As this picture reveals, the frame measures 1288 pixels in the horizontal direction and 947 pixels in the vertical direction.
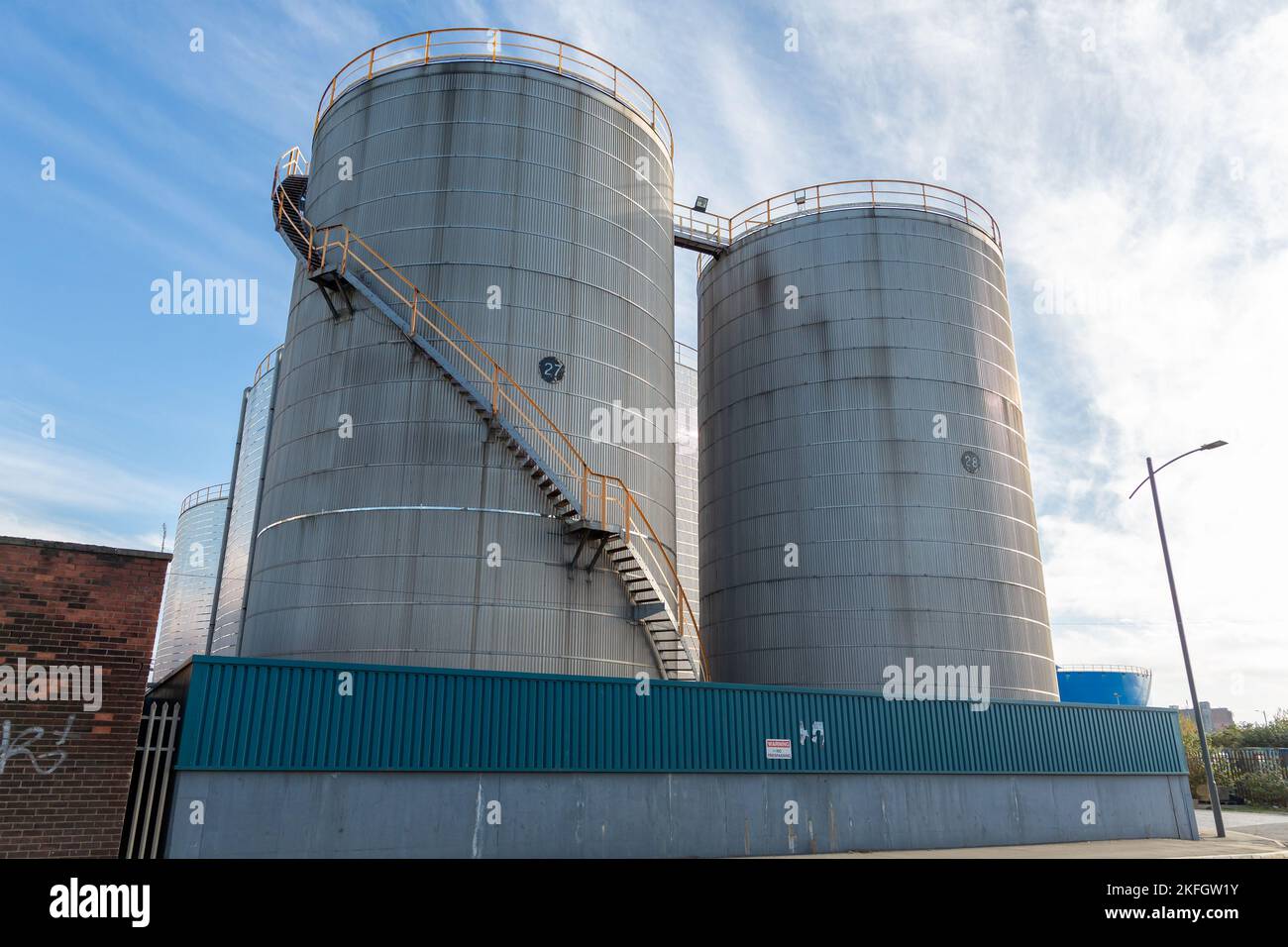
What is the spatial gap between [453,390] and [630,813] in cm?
857

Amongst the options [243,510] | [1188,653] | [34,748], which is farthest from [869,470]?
[243,510]

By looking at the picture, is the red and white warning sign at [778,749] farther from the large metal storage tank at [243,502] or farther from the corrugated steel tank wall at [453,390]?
the large metal storage tank at [243,502]

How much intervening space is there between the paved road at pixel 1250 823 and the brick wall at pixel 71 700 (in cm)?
2375

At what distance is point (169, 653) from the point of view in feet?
131

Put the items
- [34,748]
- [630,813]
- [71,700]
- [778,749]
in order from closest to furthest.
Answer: [34,748], [71,700], [630,813], [778,749]

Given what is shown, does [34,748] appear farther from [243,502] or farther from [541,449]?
[243,502]

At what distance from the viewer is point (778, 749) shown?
683 inches

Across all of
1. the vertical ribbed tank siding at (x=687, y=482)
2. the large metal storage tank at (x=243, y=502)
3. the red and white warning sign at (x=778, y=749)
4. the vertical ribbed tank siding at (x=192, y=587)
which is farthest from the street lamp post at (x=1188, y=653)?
the vertical ribbed tank siding at (x=192, y=587)

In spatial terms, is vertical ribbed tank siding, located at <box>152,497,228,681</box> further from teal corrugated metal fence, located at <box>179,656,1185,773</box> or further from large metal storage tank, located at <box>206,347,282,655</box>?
teal corrugated metal fence, located at <box>179,656,1185,773</box>

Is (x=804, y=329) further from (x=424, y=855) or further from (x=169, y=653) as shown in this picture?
(x=169, y=653)

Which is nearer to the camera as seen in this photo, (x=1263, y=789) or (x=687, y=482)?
(x=1263, y=789)
